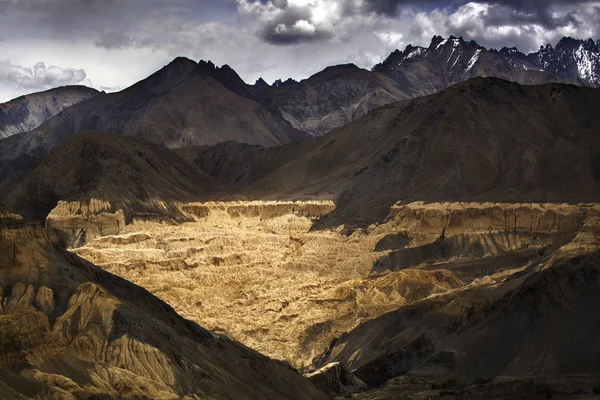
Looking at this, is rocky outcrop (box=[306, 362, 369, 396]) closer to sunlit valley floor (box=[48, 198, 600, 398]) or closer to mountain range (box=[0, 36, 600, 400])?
mountain range (box=[0, 36, 600, 400])

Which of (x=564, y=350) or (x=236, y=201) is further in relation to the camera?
(x=236, y=201)

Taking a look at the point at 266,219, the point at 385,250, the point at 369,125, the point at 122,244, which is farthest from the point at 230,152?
the point at 385,250

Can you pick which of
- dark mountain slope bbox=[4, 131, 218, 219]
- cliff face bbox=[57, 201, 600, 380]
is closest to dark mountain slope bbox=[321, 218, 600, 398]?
cliff face bbox=[57, 201, 600, 380]

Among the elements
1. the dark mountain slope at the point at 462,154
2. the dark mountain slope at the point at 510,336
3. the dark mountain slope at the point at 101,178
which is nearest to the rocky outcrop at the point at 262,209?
the dark mountain slope at the point at 462,154

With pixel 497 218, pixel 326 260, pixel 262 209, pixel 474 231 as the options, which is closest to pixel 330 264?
pixel 326 260

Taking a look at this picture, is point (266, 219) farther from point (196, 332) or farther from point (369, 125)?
point (196, 332)

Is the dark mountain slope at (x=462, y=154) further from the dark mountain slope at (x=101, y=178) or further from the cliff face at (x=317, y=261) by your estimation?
the dark mountain slope at (x=101, y=178)
